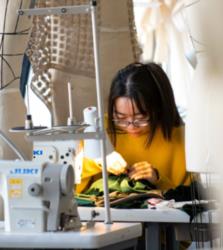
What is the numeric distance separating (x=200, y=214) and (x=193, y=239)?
0.14m

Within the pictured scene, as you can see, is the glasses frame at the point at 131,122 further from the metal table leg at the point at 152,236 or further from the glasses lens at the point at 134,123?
the metal table leg at the point at 152,236

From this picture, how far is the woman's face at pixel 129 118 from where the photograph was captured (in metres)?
2.64

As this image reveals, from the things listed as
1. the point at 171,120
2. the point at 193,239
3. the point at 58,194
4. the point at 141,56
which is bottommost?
the point at 193,239

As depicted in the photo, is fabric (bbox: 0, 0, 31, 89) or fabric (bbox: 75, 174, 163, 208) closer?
fabric (bbox: 0, 0, 31, 89)

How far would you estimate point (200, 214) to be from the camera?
211 cm

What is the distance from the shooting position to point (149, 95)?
2.71 metres

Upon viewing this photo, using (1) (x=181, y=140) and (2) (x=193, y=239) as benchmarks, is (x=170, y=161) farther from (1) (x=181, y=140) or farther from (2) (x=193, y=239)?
(2) (x=193, y=239)

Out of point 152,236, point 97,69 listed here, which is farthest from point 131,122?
point 97,69

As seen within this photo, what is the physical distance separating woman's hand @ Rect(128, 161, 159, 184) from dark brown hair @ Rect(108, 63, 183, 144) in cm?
15

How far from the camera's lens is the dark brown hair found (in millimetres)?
2688

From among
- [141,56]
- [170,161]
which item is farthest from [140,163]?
[141,56]

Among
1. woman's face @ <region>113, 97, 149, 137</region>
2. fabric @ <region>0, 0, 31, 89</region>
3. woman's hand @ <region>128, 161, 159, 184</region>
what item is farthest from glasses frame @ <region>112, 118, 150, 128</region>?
fabric @ <region>0, 0, 31, 89</region>

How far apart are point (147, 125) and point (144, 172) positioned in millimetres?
221

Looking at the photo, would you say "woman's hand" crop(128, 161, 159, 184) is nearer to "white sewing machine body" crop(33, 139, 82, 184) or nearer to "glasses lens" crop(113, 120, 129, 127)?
"glasses lens" crop(113, 120, 129, 127)
